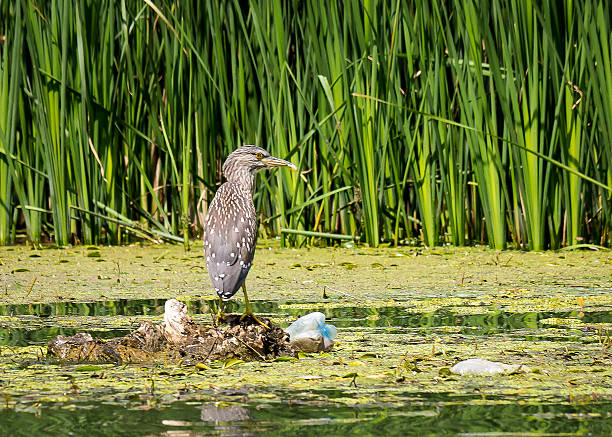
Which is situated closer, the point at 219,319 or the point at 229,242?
the point at 219,319

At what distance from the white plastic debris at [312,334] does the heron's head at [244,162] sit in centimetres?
124

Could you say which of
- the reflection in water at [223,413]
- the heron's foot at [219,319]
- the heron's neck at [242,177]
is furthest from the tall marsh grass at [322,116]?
the reflection in water at [223,413]

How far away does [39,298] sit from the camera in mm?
5352

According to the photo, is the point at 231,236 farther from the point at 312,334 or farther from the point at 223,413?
the point at 223,413

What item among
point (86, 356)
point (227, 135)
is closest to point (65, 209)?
point (227, 135)

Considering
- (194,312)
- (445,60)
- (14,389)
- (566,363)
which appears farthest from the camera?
(445,60)

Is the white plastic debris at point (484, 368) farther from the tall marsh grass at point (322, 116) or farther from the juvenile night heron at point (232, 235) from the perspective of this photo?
the tall marsh grass at point (322, 116)

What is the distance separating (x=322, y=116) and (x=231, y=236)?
2.98m

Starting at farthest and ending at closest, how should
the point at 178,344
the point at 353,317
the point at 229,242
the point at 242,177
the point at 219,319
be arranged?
the point at 242,177
the point at 353,317
the point at 229,242
the point at 219,319
the point at 178,344

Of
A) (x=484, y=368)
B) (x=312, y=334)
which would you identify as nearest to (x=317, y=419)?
(x=484, y=368)

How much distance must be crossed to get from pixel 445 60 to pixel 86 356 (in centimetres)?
392

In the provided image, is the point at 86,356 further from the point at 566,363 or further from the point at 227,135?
the point at 227,135

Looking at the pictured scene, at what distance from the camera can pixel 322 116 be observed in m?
7.27

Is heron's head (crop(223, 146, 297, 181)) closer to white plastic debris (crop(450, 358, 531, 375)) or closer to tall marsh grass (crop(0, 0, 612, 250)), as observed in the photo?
tall marsh grass (crop(0, 0, 612, 250))
